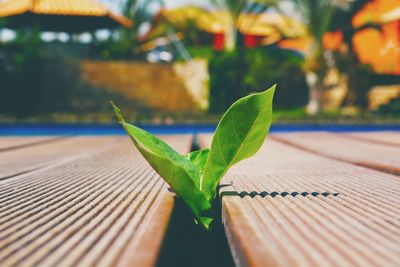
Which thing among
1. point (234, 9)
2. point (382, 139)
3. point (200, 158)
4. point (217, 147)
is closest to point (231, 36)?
point (234, 9)

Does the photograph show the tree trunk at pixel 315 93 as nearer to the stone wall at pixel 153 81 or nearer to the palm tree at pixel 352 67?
the palm tree at pixel 352 67

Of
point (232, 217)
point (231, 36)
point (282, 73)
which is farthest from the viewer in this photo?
point (282, 73)

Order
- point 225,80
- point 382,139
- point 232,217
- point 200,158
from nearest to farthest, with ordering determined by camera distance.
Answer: point 232,217, point 200,158, point 382,139, point 225,80

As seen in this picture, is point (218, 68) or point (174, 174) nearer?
point (174, 174)

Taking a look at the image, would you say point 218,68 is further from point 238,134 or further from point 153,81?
point 238,134

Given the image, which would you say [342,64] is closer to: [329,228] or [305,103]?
[305,103]

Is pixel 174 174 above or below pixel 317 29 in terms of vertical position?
below

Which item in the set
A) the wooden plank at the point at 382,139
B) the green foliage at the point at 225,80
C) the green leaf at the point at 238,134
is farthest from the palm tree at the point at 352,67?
the green leaf at the point at 238,134
